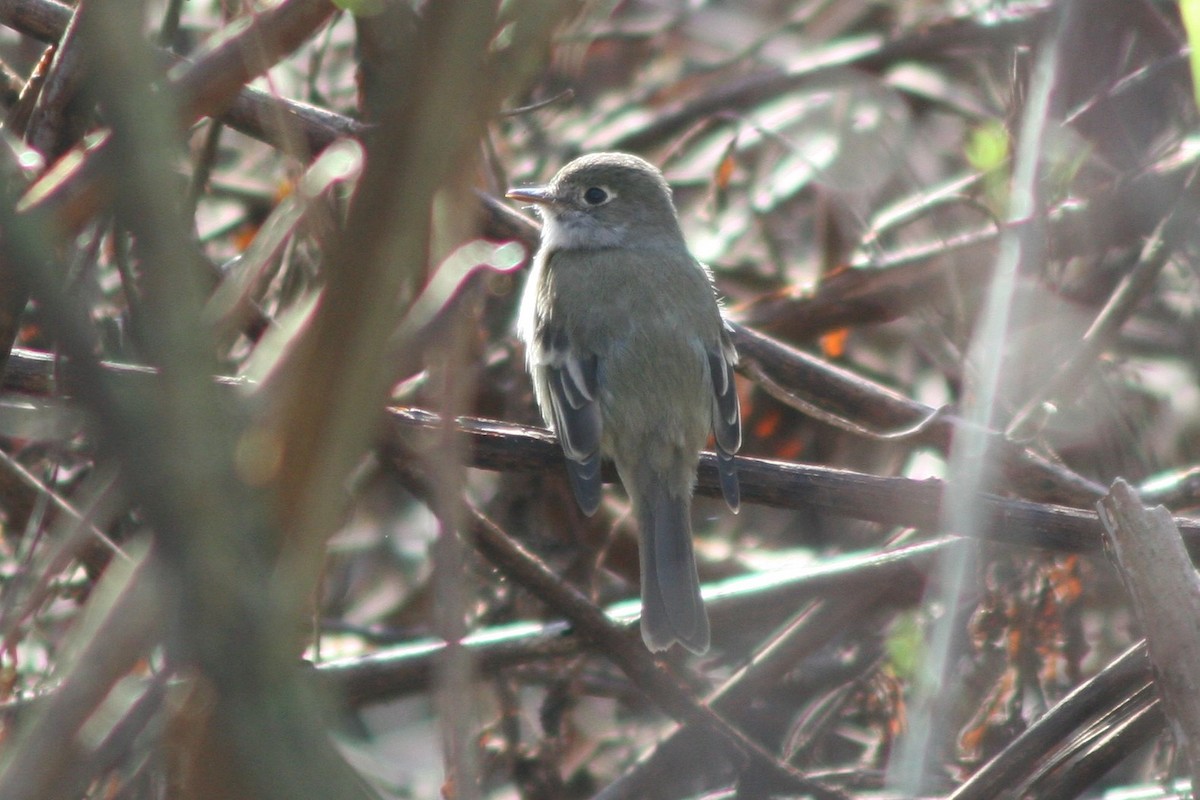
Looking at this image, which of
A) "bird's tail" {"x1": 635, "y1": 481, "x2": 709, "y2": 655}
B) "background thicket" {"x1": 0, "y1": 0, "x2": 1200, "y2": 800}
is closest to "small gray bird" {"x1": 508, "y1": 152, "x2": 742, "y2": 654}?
"bird's tail" {"x1": 635, "y1": 481, "x2": 709, "y2": 655}

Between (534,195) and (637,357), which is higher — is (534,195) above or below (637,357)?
above

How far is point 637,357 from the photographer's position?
4.64m

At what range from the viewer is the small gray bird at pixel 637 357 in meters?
4.06

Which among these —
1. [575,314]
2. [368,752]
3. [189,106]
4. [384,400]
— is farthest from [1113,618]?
[384,400]

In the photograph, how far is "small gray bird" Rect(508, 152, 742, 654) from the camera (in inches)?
160

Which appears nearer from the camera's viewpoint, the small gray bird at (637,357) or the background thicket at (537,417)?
the background thicket at (537,417)

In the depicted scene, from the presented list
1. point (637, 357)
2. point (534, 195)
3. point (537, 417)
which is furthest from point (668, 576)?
point (534, 195)

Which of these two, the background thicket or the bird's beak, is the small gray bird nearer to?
the bird's beak

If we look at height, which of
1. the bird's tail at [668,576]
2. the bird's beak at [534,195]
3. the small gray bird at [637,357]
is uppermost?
the bird's beak at [534,195]

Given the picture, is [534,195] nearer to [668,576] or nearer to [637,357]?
[637,357]

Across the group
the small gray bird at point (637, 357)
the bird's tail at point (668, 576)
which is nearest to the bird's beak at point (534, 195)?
the small gray bird at point (637, 357)

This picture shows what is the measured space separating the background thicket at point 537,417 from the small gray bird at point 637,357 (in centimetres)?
19

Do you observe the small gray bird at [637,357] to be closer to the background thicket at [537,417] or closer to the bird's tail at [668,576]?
the bird's tail at [668,576]

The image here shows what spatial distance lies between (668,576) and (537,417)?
4.59ft
